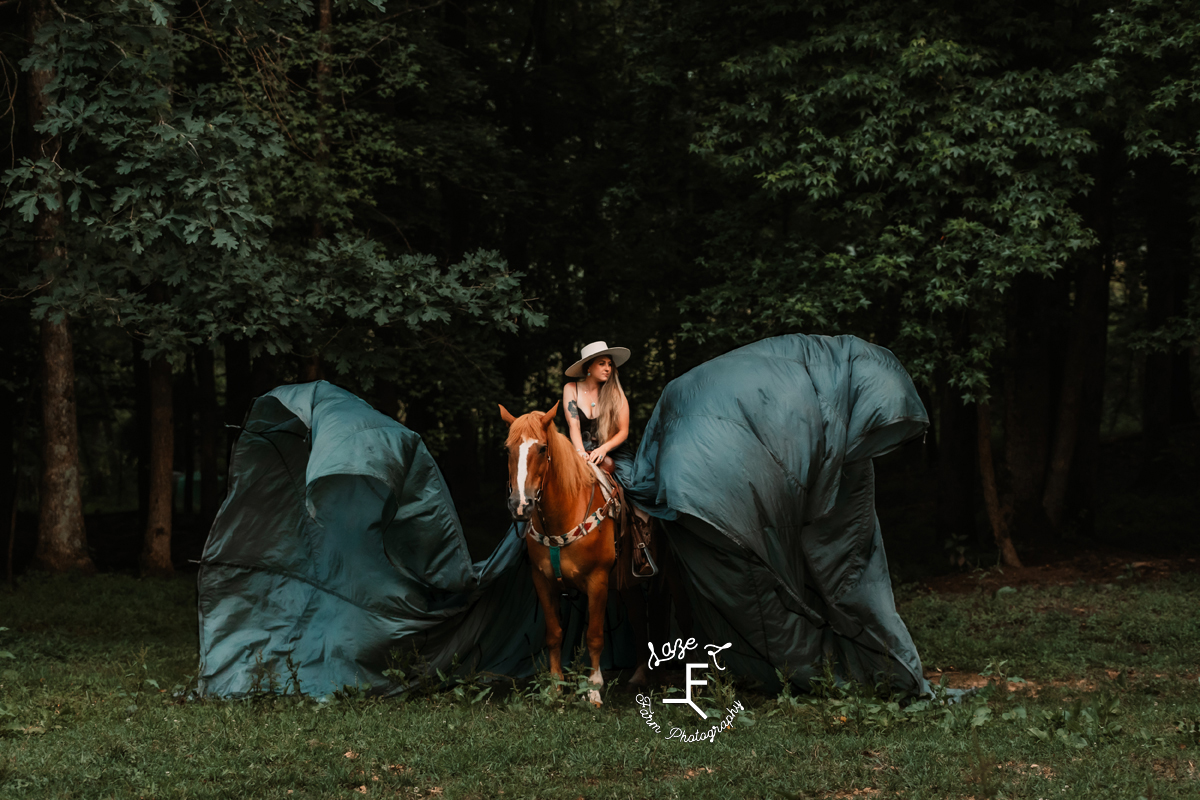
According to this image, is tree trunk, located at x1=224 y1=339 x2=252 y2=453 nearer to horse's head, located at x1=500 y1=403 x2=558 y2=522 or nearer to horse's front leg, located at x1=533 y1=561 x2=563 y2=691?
horse's front leg, located at x1=533 y1=561 x2=563 y2=691

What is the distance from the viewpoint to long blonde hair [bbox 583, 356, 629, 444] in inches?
327

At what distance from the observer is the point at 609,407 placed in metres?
8.34

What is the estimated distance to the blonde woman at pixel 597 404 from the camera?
815 centimetres

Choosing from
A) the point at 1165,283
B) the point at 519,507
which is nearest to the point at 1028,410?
the point at 1165,283

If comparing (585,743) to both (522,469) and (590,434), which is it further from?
(590,434)

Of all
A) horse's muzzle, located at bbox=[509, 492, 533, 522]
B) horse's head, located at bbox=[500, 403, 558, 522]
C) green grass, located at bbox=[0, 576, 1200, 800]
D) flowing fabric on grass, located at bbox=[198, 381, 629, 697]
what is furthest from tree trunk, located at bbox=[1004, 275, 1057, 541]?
horse's muzzle, located at bbox=[509, 492, 533, 522]

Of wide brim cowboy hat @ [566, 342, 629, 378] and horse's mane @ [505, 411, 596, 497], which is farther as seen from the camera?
wide brim cowboy hat @ [566, 342, 629, 378]

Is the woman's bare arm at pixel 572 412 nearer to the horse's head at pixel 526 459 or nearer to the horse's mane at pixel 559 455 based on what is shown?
the horse's mane at pixel 559 455

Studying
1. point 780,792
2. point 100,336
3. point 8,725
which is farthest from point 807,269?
point 100,336

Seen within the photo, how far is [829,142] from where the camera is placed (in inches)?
493

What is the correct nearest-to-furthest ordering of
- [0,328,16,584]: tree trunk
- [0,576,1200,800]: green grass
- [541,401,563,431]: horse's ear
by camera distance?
[0,576,1200,800]: green grass
[541,401,563,431]: horse's ear
[0,328,16,584]: tree trunk

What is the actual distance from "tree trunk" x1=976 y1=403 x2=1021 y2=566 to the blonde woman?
25.0ft

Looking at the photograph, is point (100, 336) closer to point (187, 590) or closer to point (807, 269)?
point (187, 590)

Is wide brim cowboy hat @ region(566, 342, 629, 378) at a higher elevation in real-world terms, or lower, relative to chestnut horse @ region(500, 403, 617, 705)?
higher
